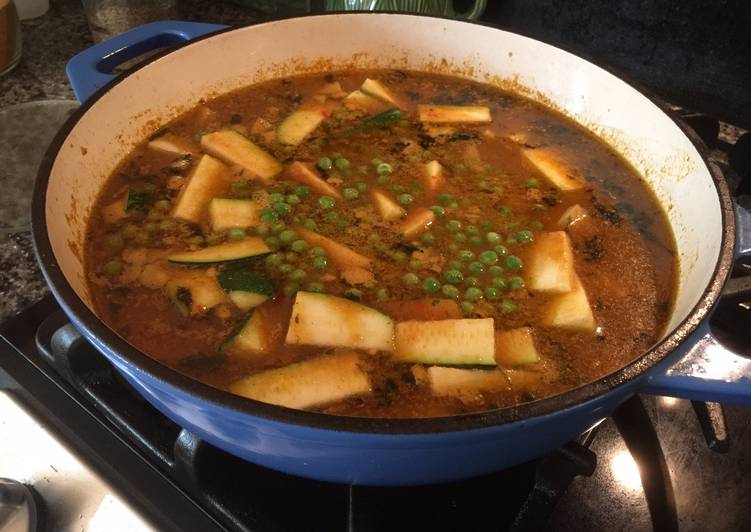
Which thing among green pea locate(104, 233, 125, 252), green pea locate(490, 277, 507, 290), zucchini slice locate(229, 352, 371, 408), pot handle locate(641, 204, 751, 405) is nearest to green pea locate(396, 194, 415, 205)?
green pea locate(490, 277, 507, 290)

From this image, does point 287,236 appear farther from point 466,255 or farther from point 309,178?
point 466,255

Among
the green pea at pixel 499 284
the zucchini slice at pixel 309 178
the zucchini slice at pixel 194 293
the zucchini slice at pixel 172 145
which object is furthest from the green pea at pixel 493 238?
the zucchini slice at pixel 172 145

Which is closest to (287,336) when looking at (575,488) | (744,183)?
(575,488)

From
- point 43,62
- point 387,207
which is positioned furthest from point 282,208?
point 43,62

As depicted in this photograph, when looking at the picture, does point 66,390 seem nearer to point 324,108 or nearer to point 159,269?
point 159,269

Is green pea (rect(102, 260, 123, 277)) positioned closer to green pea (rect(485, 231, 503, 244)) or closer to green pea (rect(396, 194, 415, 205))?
green pea (rect(396, 194, 415, 205))
